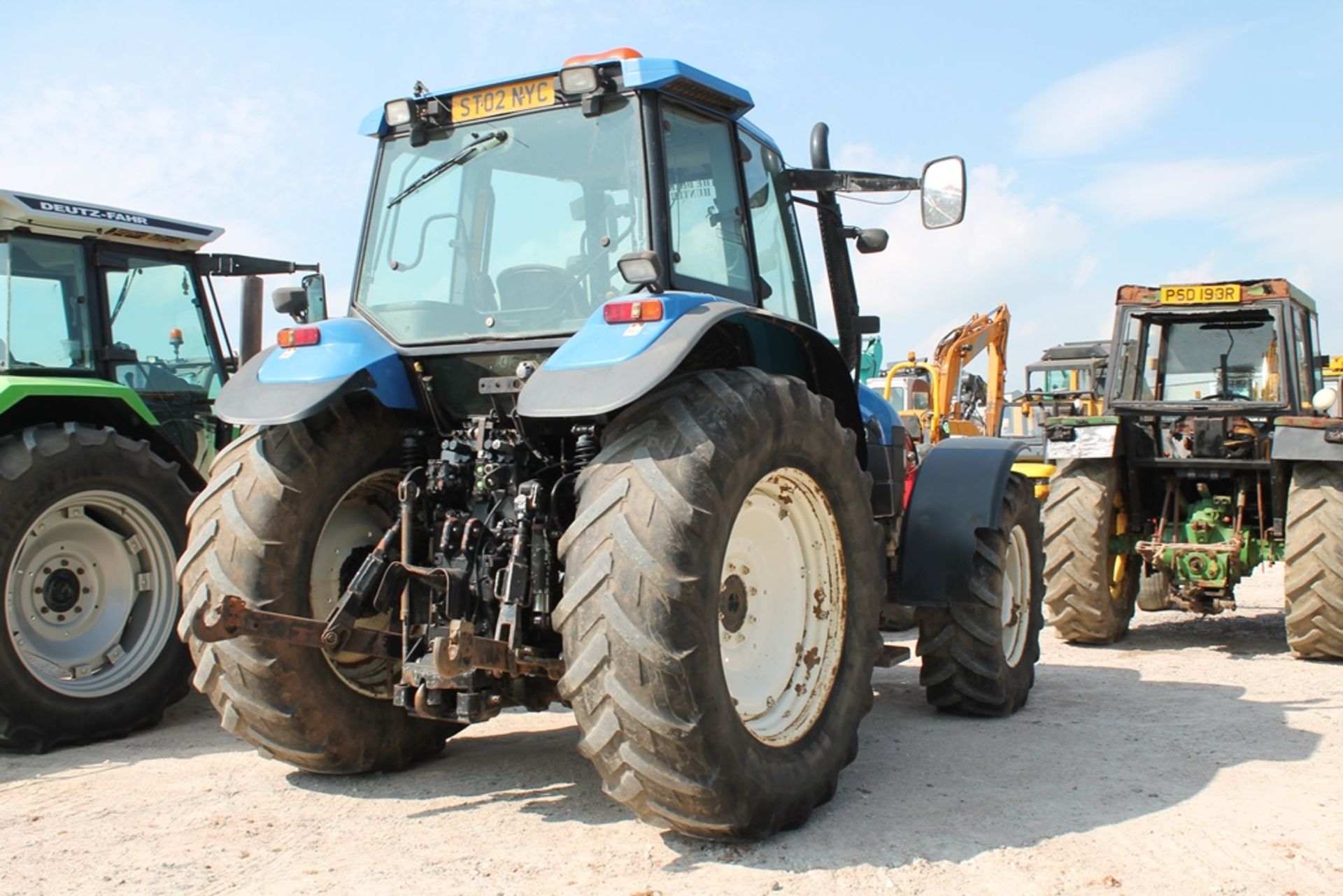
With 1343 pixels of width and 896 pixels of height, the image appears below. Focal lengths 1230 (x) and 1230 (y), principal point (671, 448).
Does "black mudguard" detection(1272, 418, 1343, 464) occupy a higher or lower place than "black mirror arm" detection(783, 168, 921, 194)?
lower

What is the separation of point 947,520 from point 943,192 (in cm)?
160

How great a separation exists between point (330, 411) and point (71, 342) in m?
2.87

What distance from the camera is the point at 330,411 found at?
4.37 metres

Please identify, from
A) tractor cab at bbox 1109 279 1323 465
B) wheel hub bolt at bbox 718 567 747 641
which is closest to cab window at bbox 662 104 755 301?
wheel hub bolt at bbox 718 567 747 641

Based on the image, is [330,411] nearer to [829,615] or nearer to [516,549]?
[516,549]

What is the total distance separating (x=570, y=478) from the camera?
4090 mm

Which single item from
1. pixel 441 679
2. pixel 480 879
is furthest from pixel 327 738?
pixel 480 879

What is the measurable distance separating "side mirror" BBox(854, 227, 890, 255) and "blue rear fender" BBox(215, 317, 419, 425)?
84.6 inches

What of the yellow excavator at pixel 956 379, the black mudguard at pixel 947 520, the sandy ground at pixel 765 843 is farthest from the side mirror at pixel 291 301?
the yellow excavator at pixel 956 379

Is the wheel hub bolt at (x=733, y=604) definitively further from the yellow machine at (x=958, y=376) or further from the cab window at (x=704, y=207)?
the yellow machine at (x=958, y=376)

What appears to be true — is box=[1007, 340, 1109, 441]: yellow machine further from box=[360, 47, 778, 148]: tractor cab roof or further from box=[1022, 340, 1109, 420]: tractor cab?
box=[360, 47, 778, 148]: tractor cab roof

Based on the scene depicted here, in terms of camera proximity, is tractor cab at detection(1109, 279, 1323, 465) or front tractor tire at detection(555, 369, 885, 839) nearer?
front tractor tire at detection(555, 369, 885, 839)

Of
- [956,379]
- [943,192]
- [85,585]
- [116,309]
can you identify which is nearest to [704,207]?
[943,192]

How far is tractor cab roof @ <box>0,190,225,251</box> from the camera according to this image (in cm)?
619
